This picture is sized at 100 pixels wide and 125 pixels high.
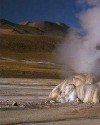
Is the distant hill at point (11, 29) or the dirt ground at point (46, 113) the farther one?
the distant hill at point (11, 29)

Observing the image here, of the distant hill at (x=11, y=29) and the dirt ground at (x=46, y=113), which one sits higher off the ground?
the distant hill at (x=11, y=29)

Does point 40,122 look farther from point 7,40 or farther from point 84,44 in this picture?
point 7,40

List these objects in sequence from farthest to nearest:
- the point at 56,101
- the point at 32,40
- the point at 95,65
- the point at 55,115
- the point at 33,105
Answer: the point at 32,40
the point at 95,65
the point at 56,101
the point at 33,105
the point at 55,115

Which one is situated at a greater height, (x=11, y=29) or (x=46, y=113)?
(x=11, y=29)

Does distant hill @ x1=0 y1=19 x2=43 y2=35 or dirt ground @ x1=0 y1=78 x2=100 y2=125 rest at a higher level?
distant hill @ x1=0 y1=19 x2=43 y2=35

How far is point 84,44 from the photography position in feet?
80.4

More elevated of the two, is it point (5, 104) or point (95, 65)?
point (95, 65)

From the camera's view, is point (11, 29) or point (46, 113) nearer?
point (46, 113)

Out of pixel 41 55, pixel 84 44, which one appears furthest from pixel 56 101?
pixel 41 55

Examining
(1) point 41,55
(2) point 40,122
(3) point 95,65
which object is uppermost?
(1) point 41,55

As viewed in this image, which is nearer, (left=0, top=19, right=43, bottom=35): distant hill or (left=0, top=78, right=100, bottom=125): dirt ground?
(left=0, top=78, right=100, bottom=125): dirt ground

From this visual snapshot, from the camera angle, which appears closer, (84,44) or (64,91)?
(64,91)

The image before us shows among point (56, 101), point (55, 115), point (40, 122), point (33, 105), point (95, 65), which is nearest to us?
point (40, 122)

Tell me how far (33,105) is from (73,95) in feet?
7.72
